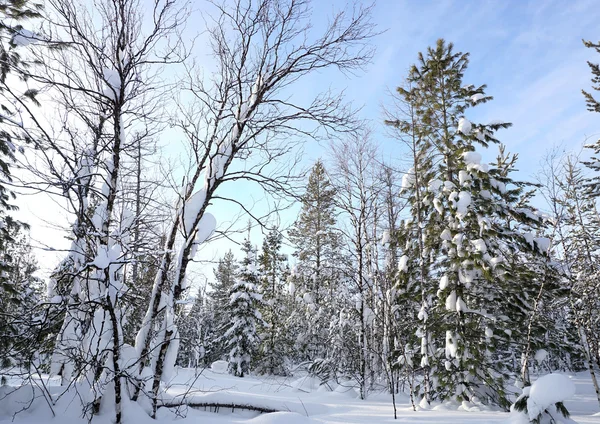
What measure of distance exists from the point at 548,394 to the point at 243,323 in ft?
52.2

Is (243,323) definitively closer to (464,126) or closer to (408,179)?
(408,179)

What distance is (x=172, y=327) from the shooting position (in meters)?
5.29

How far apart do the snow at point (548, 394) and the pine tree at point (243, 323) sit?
15113 mm

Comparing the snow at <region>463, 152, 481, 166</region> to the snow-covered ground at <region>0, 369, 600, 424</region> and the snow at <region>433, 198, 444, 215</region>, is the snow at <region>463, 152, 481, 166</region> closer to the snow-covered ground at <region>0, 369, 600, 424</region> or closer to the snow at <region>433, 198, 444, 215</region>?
the snow at <region>433, 198, 444, 215</region>

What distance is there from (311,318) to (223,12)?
1427 cm

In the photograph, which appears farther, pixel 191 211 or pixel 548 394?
pixel 191 211

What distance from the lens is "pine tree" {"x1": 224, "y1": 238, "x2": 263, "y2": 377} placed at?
61.1 feet

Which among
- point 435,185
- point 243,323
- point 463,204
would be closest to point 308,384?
point 243,323

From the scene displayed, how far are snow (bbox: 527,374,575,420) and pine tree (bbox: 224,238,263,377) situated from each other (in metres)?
15.1

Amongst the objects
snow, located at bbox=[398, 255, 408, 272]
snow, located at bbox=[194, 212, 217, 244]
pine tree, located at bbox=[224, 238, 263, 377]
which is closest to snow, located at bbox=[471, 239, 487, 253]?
snow, located at bbox=[398, 255, 408, 272]

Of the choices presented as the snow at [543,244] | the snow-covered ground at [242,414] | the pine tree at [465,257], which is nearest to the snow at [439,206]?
the pine tree at [465,257]

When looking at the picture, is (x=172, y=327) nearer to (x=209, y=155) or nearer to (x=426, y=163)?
(x=209, y=155)

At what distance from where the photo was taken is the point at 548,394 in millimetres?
4730

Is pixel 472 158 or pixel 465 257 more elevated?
pixel 472 158
